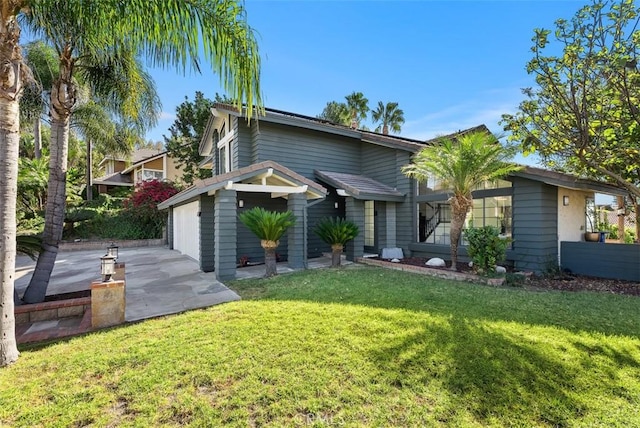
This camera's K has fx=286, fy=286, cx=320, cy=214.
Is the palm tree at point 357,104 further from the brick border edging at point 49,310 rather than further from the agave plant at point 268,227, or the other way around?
the brick border edging at point 49,310

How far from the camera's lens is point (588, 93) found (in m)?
6.91

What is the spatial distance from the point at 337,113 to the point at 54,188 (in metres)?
24.5

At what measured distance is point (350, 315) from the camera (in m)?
4.89

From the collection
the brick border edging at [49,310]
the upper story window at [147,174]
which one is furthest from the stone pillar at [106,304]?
the upper story window at [147,174]

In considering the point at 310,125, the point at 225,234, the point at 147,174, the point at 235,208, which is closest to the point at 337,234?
the point at 235,208

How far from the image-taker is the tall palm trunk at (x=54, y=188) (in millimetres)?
5883

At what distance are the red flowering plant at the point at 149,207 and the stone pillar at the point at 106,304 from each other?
48.4ft

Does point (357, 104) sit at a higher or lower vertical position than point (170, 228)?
higher

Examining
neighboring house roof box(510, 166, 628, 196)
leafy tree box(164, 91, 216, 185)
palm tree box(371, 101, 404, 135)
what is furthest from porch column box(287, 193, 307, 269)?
palm tree box(371, 101, 404, 135)

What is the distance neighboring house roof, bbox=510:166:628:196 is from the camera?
7875 millimetres

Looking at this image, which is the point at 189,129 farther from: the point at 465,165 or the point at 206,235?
the point at 465,165

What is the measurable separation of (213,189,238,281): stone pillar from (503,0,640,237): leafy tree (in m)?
8.03

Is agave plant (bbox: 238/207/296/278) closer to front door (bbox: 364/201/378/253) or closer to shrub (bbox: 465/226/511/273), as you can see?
front door (bbox: 364/201/378/253)

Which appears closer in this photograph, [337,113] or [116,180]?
[337,113]
